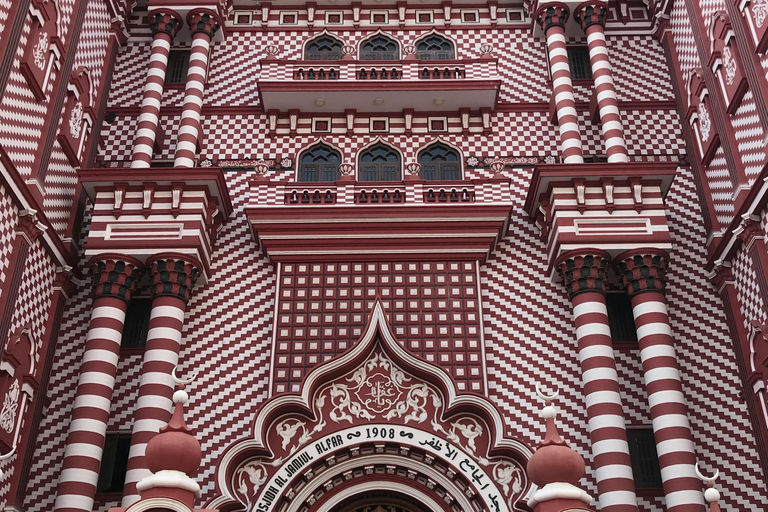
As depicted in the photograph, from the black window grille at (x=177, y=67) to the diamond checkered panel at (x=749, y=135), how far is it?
40.4ft

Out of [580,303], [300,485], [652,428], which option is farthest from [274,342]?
[652,428]

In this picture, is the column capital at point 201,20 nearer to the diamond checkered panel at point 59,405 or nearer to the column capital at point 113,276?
the diamond checkered panel at point 59,405

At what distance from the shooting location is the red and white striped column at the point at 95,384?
13734 mm

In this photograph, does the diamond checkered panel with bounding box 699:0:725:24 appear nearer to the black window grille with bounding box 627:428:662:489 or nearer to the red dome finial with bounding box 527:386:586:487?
the black window grille with bounding box 627:428:662:489

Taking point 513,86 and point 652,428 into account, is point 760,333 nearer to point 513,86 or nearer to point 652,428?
point 652,428

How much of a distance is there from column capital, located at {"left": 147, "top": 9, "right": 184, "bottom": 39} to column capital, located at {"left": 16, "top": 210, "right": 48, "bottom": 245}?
670 centimetres

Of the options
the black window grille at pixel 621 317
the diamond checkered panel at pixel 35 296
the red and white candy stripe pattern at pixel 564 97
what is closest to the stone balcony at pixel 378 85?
the red and white candy stripe pattern at pixel 564 97

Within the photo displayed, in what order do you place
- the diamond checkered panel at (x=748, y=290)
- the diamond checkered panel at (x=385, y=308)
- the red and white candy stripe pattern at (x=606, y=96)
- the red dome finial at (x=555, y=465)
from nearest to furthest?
the red dome finial at (x=555, y=465)
the diamond checkered panel at (x=748, y=290)
the diamond checkered panel at (x=385, y=308)
the red and white candy stripe pattern at (x=606, y=96)

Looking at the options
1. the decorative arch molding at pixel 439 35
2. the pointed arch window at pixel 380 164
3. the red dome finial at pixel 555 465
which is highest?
the decorative arch molding at pixel 439 35

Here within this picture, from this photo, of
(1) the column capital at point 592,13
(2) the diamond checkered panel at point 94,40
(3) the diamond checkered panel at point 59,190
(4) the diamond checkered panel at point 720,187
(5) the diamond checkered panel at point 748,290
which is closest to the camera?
(5) the diamond checkered panel at point 748,290

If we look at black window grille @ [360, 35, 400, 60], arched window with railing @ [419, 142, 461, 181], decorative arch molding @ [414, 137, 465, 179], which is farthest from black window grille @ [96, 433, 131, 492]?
black window grille @ [360, 35, 400, 60]

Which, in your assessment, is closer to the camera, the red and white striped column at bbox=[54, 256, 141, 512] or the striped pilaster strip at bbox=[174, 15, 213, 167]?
the red and white striped column at bbox=[54, 256, 141, 512]

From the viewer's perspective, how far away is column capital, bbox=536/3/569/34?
19344 mm

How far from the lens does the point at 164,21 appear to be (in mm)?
19500
